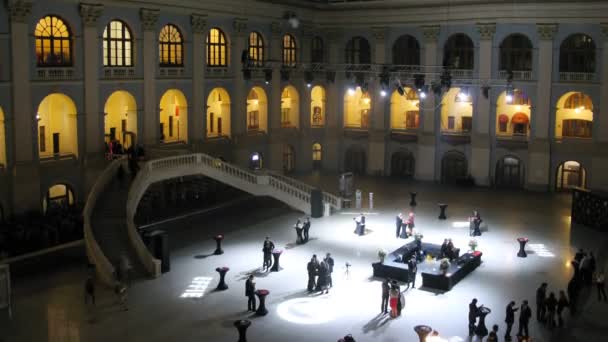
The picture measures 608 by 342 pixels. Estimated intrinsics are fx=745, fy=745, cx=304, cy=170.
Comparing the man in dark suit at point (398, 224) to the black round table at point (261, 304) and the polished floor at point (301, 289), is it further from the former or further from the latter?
the black round table at point (261, 304)

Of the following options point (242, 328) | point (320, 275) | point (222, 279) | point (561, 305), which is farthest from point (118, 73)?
point (561, 305)

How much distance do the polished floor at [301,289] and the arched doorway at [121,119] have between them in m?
5.78

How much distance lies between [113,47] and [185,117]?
20.4 ft

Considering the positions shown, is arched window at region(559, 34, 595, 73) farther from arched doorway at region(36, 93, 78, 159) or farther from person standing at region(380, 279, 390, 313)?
arched doorway at region(36, 93, 78, 159)

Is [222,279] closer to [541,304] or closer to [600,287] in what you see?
[541,304]

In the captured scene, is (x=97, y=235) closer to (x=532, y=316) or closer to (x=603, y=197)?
(x=532, y=316)

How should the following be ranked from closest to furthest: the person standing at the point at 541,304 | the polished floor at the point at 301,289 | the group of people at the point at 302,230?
1. the polished floor at the point at 301,289
2. the person standing at the point at 541,304
3. the group of people at the point at 302,230

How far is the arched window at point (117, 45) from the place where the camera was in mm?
36312

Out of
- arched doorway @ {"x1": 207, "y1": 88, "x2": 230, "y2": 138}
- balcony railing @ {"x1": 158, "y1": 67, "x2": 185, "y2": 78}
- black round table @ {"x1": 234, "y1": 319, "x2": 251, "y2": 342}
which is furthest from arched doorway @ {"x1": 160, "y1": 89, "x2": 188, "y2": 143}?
black round table @ {"x1": 234, "y1": 319, "x2": 251, "y2": 342}

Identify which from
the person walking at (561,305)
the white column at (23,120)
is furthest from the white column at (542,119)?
the white column at (23,120)

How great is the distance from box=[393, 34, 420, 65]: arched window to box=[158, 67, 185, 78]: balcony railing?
51.2 feet

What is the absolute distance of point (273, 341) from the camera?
22281 millimetres

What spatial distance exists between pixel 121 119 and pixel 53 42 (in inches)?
269

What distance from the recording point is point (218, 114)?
45.2 meters
